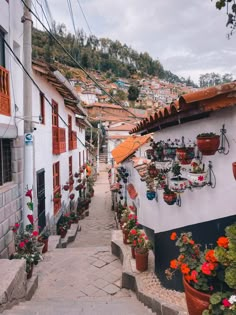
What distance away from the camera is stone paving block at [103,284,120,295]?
602 centimetres

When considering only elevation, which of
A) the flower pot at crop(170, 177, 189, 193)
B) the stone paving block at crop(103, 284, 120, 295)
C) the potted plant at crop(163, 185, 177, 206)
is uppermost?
the flower pot at crop(170, 177, 189, 193)

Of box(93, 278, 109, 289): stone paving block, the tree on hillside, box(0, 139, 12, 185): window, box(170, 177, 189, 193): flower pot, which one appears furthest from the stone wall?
the tree on hillside

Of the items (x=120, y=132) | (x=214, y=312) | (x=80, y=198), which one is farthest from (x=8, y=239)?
(x=120, y=132)

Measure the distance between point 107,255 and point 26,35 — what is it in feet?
22.0

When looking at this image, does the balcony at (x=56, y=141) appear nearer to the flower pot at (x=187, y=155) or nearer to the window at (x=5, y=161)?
the window at (x=5, y=161)

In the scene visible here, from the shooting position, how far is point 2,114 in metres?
6.14

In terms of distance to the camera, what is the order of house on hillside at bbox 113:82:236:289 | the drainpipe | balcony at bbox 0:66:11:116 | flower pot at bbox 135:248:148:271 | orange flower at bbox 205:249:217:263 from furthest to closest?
the drainpipe, balcony at bbox 0:66:11:116, flower pot at bbox 135:248:148:271, house on hillside at bbox 113:82:236:289, orange flower at bbox 205:249:217:263

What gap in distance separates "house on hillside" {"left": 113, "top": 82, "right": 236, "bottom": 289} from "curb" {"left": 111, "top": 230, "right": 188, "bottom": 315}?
1.44 feet

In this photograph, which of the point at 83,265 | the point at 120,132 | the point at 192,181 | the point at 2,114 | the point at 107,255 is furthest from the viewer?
the point at 120,132

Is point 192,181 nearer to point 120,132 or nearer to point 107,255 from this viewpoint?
point 107,255

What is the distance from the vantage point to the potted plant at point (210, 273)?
2.62 m

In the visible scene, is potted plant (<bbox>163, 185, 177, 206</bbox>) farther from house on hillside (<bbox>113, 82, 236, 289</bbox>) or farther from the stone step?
the stone step

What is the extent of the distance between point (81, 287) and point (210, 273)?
4.28 m

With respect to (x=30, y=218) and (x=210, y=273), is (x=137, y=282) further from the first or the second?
(x=30, y=218)
